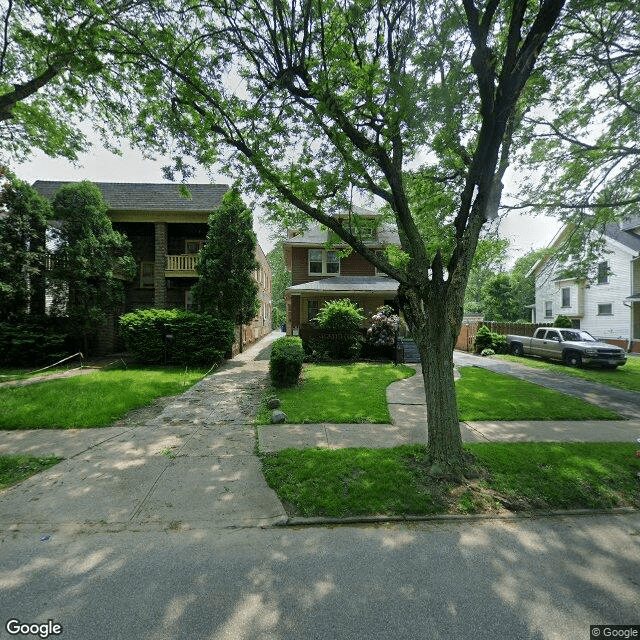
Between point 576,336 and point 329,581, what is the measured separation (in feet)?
57.1

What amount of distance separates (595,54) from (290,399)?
11190 millimetres

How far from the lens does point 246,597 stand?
2.50 metres

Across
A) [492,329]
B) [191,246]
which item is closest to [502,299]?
[492,329]

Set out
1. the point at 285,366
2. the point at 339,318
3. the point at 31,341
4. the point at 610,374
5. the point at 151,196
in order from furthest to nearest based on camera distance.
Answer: the point at 151,196 → the point at 339,318 → the point at 31,341 → the point at 610,374 → the point at 285,366

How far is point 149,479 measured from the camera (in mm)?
4328

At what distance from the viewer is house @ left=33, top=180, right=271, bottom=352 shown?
55.0 feet

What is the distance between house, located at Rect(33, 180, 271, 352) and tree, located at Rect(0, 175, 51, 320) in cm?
344

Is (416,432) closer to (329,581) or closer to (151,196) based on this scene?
(329,581)

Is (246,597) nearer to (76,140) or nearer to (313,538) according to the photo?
(313,538)

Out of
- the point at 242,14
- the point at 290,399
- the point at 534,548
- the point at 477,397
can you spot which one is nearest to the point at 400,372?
the point at 477,397

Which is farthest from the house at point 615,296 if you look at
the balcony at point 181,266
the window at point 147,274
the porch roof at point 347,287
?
the window at point 147,274

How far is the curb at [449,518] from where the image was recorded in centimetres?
346

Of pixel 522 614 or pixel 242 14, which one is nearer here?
pixel 522 614

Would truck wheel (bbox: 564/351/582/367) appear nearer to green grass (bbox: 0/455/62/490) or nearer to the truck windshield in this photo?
the truck windshield
